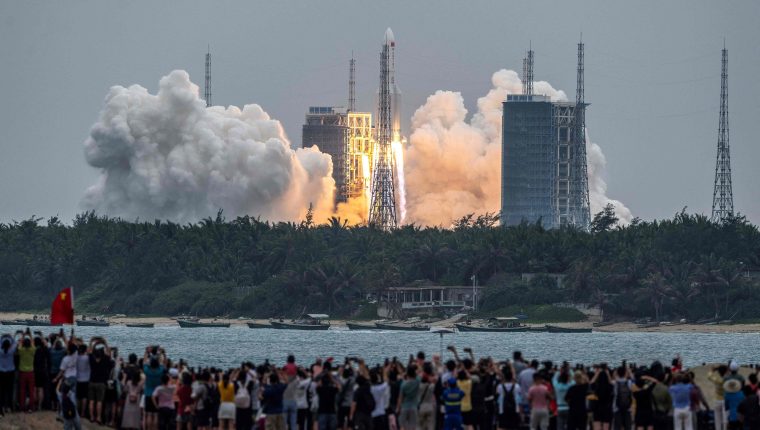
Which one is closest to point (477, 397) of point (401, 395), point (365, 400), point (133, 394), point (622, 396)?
point (401, 395)

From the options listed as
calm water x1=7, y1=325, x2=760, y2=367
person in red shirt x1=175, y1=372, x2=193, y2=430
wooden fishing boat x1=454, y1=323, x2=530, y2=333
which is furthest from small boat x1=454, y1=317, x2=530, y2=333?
person in red shirt x1=175, y1=372, x2=193, y2=430

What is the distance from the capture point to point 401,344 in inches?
5851

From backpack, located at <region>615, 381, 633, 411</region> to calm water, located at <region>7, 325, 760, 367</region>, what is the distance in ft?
213

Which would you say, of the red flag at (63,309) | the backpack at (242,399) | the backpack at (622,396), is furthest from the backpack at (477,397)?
the red flag at (63,309)

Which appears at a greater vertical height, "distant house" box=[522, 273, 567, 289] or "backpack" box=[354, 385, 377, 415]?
"distant house" box=[522, 273, 567, 289]

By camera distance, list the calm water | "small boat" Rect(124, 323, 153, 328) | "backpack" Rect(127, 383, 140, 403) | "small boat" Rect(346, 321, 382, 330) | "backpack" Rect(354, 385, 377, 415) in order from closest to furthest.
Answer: "backpack" Rect(354, 385, 377, 415)
"backpack" Rect(127, 383, 140, 403)
the calm water
"small boat" Rect(346, 321, 382, 330)
"small boat" Rect(124, 323, 153, 328)

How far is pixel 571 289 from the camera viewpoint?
180 m

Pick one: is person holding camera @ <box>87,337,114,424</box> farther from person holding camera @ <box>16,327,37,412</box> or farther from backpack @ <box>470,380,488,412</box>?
backpack @ <box>470,380,488,412</box>

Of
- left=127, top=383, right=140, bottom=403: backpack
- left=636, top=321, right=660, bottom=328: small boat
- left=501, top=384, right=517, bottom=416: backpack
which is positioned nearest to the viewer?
left=501, top=384, right=517, bottom=416: backpack

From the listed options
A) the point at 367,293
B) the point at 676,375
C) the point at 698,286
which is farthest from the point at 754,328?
the point at 676,375

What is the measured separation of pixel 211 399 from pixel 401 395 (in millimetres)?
5125

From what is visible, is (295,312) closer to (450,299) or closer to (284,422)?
(450,299)

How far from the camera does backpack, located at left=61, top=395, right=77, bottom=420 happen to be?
48625mm

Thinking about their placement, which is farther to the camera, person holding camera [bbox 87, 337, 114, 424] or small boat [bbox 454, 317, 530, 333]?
small boat [bbox 454, 317, 530, 333]
